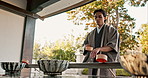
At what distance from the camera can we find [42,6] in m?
3.09

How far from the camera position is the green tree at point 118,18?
5.16m

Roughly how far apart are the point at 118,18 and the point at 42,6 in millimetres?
3337

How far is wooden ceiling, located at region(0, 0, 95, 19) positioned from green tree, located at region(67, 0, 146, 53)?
8.18 ft

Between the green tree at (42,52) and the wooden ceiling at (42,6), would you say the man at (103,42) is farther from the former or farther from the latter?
the green tree at (42,52)

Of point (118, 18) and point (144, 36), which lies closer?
point (144, 36)

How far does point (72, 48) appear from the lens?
8.05 metres

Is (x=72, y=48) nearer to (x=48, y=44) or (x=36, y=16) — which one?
(x=48, y=44)

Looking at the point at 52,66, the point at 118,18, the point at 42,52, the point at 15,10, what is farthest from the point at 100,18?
the point at 42,52

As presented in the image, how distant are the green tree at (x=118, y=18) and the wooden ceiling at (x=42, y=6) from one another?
2.49 meters

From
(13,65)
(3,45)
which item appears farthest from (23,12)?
(13,65)

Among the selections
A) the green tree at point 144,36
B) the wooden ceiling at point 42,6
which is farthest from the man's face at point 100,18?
the green tree at point 144,36

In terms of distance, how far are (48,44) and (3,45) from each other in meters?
6.10

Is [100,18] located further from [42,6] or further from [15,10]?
[15,10]

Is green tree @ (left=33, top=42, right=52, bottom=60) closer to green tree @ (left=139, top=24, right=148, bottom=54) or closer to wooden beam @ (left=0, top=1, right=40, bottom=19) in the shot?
green tree @ (left=139, top=24, right=148, bottom=54)
